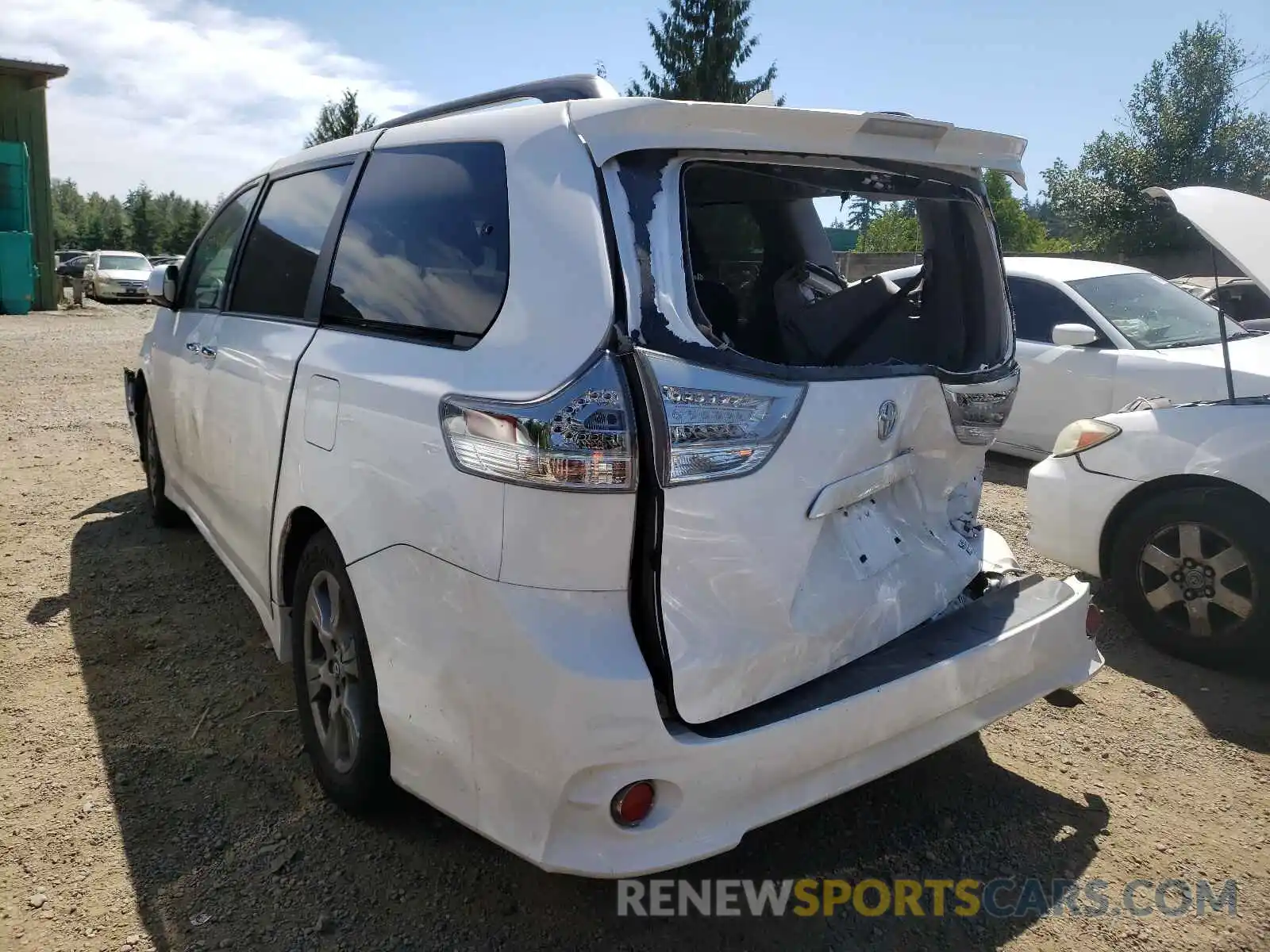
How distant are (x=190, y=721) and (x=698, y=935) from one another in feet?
6.52

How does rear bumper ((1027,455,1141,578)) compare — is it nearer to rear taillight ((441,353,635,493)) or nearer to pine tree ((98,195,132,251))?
rear taillight ((441,353,635,493))

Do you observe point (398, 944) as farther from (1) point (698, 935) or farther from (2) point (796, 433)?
(2) point (796, 433)

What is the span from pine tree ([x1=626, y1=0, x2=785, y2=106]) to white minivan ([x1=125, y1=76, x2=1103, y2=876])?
105 ft

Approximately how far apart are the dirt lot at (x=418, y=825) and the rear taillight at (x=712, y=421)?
120cm

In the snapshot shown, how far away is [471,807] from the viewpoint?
2084 mm

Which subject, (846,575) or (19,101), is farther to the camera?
(19,101)

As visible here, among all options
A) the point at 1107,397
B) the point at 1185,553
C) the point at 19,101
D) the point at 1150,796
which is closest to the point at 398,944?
the point at 1150,796

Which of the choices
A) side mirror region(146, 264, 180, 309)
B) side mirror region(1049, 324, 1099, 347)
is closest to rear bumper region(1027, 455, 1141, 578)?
side mirror region(1049, 324, 1099, 347)

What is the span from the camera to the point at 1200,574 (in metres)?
3.88

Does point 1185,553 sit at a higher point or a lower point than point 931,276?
lower

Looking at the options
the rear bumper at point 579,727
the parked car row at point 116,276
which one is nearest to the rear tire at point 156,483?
the rear bumper at point 579,727

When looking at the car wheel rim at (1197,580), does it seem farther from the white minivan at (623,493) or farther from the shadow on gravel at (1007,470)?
the shadow on gravel at (1007,470)

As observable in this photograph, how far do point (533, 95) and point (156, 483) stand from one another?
144 inches

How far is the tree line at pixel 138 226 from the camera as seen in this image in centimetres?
6631
